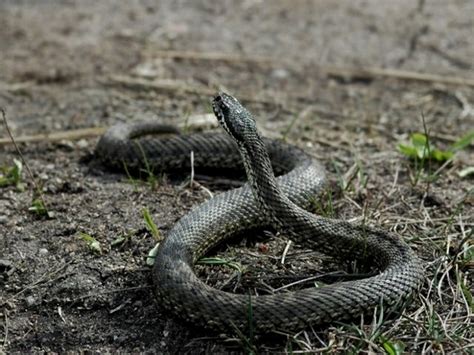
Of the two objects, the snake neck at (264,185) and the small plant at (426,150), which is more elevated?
the snake neck at (264,185)

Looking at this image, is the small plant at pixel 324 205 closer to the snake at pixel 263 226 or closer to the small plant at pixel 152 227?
the snake at pixel 263 226

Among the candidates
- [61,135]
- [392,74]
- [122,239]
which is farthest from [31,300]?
[392,74]

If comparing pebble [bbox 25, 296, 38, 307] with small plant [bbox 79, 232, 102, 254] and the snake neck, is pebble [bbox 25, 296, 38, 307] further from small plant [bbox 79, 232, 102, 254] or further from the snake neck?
the snake neck

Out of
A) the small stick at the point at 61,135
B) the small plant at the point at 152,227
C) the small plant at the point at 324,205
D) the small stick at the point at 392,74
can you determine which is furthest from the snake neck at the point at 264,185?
the small stick at the point at 392,74

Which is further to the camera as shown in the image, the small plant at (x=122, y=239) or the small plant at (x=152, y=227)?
the small plant at (x=122, y=239)

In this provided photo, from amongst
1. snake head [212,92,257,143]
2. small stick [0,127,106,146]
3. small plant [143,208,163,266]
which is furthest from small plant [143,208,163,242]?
small stick [0,127,106,146]

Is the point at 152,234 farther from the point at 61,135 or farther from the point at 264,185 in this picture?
the point at 61,135

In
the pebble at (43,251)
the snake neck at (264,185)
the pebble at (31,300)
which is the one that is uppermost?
the snake neck at (264,185)
